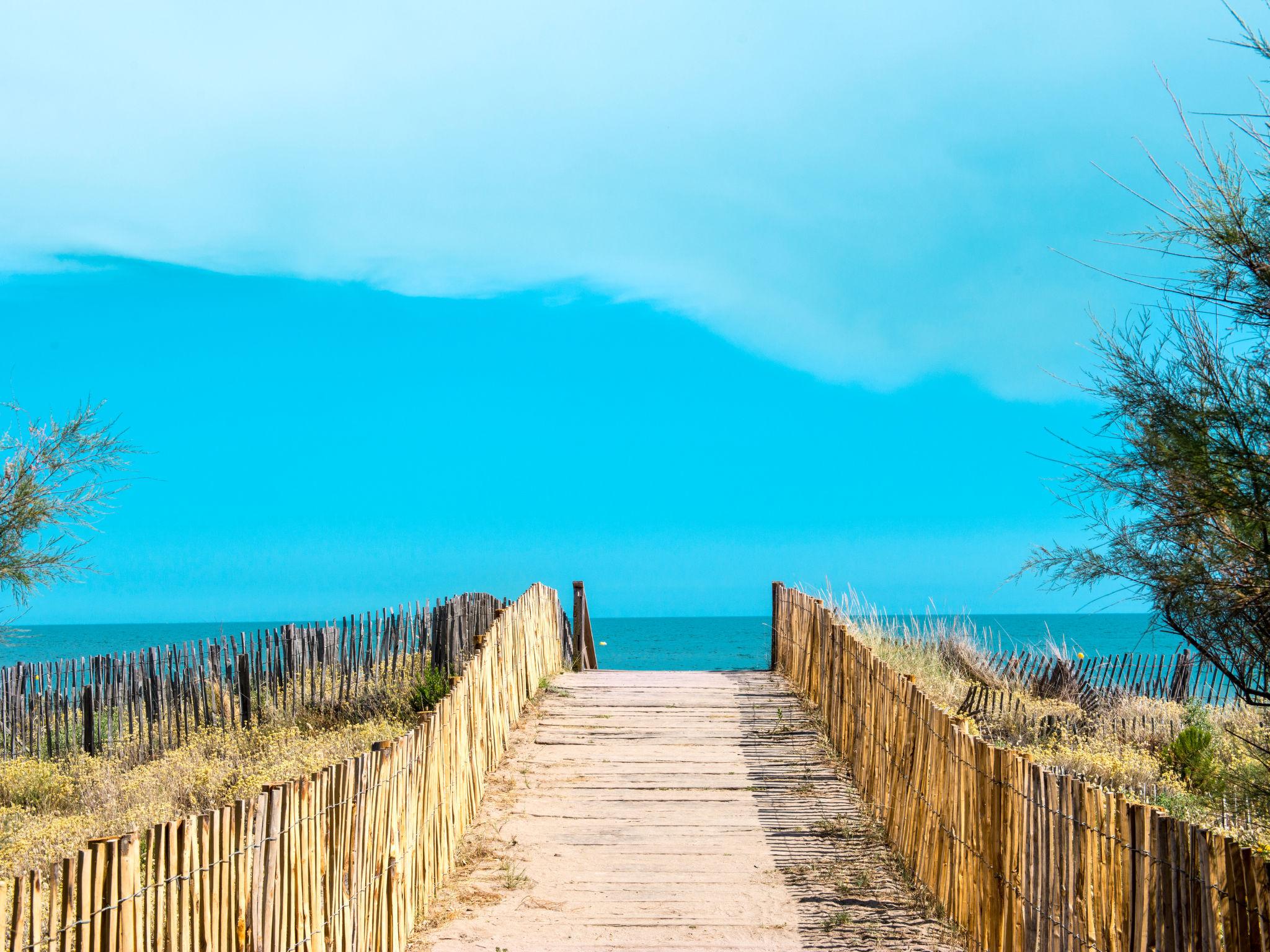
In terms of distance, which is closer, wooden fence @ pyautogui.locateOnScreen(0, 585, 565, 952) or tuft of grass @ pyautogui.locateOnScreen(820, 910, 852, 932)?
wooden fence @ pyautogui.locateOnScreen(0, 585, 565, 952)

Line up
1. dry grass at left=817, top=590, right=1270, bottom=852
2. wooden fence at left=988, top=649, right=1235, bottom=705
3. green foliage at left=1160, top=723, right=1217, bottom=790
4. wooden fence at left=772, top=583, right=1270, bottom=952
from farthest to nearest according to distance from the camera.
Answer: wooden fence at left=988, top=649, right=1235, bottom=705, green foliage at left=1160, top=723, right=1217, bottom=790, dry grass at left=817, top=590, right=1270, bottom=852, wooden fence at left=772, top=583, right=1270, bottom=952

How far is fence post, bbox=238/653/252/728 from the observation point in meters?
13.7

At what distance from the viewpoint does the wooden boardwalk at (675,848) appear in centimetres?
566

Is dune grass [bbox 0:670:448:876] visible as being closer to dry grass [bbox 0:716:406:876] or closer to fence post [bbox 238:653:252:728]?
dry grass [bbox 0:716:406:876]

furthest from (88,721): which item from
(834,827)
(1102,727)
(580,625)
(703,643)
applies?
(703,643)

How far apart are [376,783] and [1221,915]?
3537mm

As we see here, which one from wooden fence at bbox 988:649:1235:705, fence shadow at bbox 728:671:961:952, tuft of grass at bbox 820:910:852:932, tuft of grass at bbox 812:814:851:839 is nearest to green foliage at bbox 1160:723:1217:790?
fence shadow at bbox 728:671:961:952

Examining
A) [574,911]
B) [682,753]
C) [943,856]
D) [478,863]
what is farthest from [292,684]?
[943,856]

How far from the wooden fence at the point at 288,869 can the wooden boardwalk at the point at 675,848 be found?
18.7 inches

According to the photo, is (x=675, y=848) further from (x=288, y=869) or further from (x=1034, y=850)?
(x=288, y=869)

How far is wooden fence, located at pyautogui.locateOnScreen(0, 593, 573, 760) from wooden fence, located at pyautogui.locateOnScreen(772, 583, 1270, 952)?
22.7 ft

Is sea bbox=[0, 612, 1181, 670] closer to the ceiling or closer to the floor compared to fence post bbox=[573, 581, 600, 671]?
closer to the floor

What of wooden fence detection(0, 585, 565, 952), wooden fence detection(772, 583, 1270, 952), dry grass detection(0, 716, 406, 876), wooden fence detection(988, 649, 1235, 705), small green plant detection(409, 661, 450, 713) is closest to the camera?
wooden fence detection(0, 585, 565, 952)

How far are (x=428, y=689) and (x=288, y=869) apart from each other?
803cm
